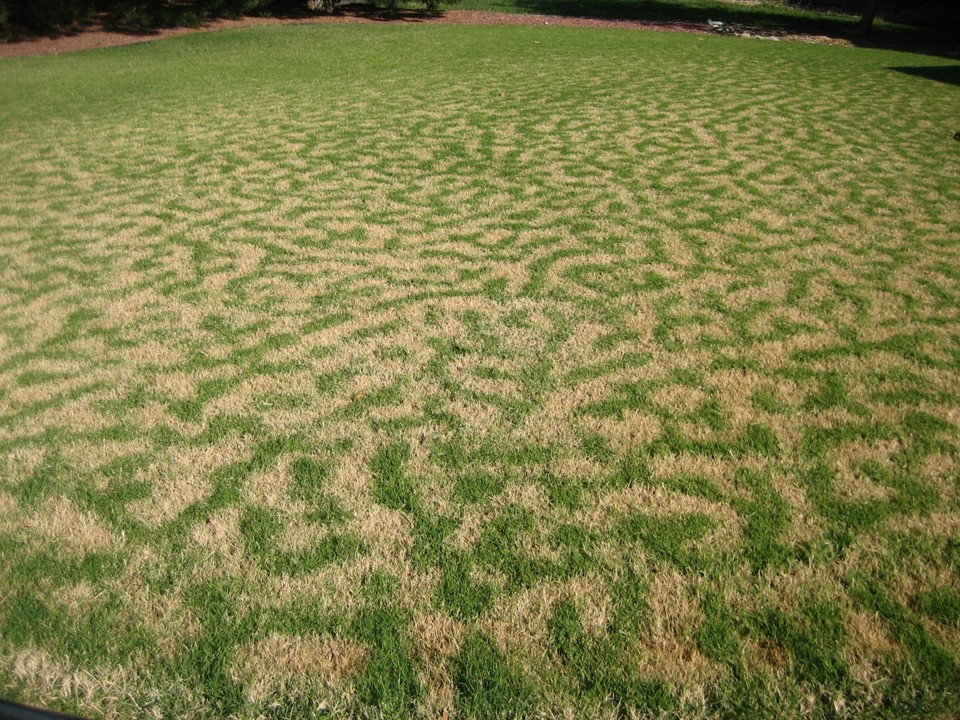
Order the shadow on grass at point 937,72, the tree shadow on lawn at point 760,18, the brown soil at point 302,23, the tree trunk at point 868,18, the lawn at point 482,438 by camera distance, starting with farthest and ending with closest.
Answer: the tree trunk at point 868,18 < the tree shadow on lawn at point 760,18 < the brown soil at point 302,23 < the shadow on grass at point 937,72 < the lawn at point 482,438

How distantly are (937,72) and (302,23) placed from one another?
55.3 ft

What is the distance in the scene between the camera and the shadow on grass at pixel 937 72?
13.1m

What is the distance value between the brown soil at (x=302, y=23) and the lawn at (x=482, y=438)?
39.0 ft

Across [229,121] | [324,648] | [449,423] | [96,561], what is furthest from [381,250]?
[229,121]

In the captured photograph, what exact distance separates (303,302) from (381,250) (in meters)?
1.04

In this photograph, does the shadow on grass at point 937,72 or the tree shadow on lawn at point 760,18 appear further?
the tree shadow on lawn at point 760,18

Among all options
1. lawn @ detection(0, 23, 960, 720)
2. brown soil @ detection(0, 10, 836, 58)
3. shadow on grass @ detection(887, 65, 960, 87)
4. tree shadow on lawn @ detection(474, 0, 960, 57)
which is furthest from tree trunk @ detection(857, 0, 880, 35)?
lawn @ detection(0, 23, 960, 720)

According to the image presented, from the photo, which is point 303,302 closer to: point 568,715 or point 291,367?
point 291,367

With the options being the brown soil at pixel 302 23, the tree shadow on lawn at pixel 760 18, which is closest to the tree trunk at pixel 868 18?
the tree shadow on lawn at pixel 760 18

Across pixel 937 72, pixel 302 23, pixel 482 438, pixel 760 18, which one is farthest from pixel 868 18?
pixel 482 438

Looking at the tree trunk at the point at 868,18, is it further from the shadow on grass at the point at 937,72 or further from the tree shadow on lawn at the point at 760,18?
the shadow on grass at the point at 937,72

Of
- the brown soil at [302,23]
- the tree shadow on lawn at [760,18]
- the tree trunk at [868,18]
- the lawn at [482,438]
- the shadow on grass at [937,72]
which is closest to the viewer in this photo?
the lawn at [482,438]

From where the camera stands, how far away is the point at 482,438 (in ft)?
10.5

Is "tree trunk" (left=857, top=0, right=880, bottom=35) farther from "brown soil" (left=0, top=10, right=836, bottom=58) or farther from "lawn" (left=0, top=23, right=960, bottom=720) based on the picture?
"lawn" (left=0, top=23, right=960, bottom=720)
